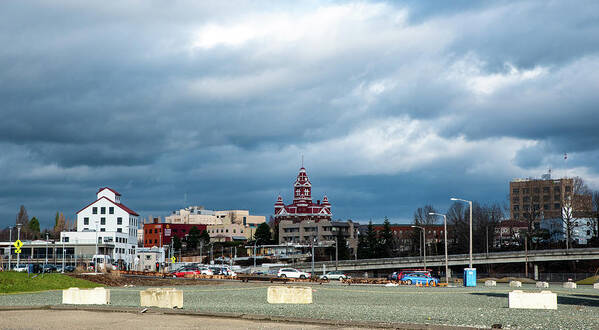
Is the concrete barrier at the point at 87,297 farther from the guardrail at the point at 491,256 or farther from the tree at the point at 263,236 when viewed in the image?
Result: the tree at the point at 263,236

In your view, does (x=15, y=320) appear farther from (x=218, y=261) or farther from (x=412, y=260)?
(x=218, y=261)

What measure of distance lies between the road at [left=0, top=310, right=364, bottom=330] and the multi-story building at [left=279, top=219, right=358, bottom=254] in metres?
153

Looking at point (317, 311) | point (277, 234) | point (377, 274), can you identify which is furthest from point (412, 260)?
point (317, 311)

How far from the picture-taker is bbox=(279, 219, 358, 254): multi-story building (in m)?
177

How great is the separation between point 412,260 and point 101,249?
66622 mm

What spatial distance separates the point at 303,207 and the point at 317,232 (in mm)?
14017

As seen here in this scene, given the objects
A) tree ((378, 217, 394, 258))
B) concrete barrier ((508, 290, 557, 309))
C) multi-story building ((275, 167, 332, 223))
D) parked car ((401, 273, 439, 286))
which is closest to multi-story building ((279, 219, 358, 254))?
multi-story building ((275, 167, 332, 223))

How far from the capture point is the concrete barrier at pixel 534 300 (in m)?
24.3

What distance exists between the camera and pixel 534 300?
24.4m

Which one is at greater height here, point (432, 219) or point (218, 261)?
point (432, 219)

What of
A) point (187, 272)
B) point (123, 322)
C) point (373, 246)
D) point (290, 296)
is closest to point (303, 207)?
point (373, 246)

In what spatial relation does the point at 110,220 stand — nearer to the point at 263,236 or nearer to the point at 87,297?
the point at 263,236

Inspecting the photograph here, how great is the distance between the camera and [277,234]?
19275 cm

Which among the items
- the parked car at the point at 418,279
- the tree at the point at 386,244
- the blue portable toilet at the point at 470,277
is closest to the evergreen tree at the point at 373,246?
the tree at the point at 386,244
